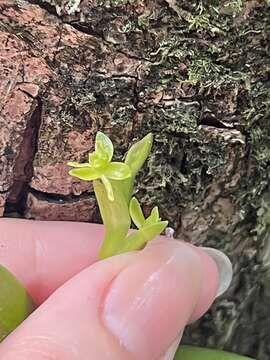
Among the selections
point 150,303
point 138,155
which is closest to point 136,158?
point 138,155

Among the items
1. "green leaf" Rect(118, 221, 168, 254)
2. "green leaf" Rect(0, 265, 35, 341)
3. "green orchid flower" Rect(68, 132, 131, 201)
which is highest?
"green orchid flower" Rect(68, 132, 131, 201)

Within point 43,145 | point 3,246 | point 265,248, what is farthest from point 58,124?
point 265,248

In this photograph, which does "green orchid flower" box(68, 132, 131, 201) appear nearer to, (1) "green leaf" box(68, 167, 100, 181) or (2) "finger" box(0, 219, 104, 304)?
(1) "green leaf" box(68, 167, 100, 181)

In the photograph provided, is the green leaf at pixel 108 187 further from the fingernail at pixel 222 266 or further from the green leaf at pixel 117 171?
the fingernail at pixel 222 266

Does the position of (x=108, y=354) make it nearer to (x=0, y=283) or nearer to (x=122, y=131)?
(x=0, y=283)

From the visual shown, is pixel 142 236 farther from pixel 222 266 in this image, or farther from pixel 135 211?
pixel 222 266

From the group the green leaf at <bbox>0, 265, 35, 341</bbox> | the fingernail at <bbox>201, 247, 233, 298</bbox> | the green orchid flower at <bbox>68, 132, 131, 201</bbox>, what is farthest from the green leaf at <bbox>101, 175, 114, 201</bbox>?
the fingernail at <bbox>201, 247, 233, 298</bbox>
